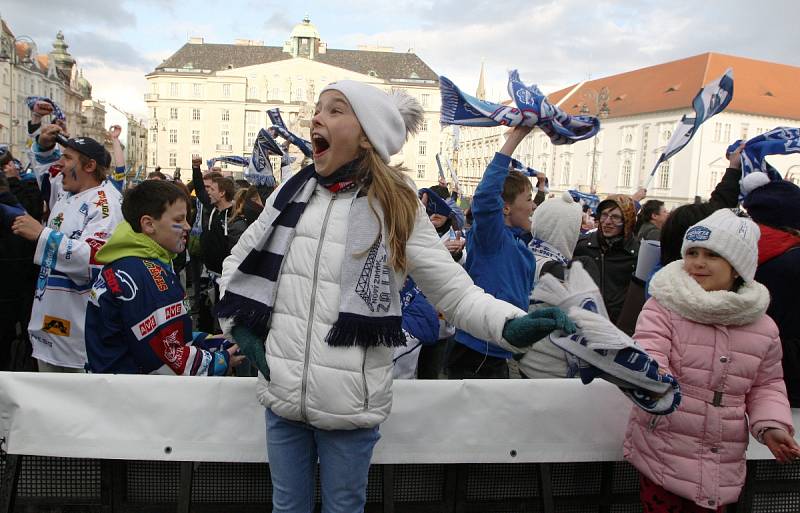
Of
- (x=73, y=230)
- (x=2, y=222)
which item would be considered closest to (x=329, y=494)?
(x=73, y=230)

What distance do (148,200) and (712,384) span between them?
8.78 feet

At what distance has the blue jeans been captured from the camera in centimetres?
218

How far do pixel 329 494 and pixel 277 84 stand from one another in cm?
10627

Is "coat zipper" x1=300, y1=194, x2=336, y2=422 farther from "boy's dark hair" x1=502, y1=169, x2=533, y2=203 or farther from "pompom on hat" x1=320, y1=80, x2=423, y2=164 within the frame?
"boy's dark hair" x1=502, y1=169, x2=533, y2=203

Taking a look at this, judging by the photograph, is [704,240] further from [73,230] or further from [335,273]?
[73,230]

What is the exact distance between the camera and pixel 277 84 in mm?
102875

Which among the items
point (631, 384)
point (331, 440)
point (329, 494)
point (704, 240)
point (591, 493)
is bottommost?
point (591, 493)

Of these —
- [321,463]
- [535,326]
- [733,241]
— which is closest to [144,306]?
[321,463]

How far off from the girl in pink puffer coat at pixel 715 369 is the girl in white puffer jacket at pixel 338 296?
0.96m

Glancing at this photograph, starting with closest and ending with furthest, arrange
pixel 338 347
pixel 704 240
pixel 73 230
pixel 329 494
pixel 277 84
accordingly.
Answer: pixel 338 347 → pixel 329 494 → pixel 704 240 → pixel 73 230 → pixel 277 84

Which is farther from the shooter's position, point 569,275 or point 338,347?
point 569,275

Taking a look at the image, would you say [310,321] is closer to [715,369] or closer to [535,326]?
[535,326]

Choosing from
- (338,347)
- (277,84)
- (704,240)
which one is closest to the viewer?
(338,347)

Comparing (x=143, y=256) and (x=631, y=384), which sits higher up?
(x=143, y=256)
